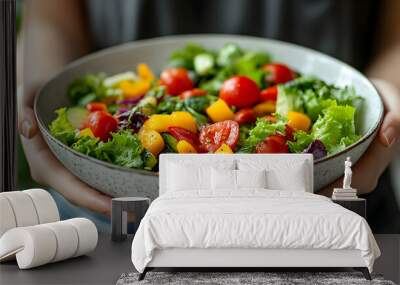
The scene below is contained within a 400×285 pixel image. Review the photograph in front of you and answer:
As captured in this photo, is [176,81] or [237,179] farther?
[176,81]

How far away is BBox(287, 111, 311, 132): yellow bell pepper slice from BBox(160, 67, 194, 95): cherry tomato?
69 centimetres

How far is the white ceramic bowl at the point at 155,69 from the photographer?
12.2ft

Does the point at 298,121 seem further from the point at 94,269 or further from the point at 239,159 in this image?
the point at 94,269

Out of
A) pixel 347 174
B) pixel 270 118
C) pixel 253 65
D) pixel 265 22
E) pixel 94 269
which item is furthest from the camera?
pixel 265 22

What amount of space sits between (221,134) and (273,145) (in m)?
0.28

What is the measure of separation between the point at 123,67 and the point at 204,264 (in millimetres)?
1904

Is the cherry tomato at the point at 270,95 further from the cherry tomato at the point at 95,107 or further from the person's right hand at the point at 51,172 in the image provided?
the person's right hand at the point at 51,172

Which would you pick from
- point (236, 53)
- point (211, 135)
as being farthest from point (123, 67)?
point (211, 135)

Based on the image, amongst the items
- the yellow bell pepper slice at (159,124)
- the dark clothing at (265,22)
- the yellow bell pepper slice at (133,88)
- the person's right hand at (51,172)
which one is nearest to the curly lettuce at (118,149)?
the yellow bell pepper slice at (159,124)

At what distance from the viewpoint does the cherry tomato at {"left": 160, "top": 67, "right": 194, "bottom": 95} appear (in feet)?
14.3

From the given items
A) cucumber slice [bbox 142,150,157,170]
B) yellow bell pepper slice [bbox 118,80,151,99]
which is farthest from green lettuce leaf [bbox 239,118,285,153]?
yellow bell pepper slice [bbox 118,80,151,99]

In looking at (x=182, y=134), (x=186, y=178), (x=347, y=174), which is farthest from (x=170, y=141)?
(x=347, y=174)

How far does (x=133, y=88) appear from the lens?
4.41 m

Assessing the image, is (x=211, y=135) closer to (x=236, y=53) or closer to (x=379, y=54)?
(x=236, y=53)
